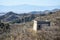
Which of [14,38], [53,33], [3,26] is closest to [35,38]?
[53,33]

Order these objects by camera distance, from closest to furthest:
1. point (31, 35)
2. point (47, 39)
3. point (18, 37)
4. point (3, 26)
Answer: point (47, 39), point (31, 35), point (18, 37), point (3, 26)

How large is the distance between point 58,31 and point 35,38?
5.36ft

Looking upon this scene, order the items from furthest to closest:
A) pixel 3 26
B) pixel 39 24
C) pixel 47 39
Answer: pixel 3 26
pixel 39 24
pixel 47 39

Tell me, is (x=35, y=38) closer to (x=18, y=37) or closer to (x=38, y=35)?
(x=38, y=35)

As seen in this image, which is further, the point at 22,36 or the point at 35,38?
the point at 22,36

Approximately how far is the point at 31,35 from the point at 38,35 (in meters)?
0.50

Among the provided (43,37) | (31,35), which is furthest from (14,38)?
(43,37)

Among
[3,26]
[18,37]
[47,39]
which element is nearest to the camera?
[47,39]

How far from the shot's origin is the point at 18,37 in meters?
13.7

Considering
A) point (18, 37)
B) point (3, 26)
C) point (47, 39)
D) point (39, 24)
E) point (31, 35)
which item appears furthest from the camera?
point (3, 26)

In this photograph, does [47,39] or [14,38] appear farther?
[14,38]

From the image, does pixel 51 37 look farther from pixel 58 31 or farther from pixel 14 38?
pixel 14 38

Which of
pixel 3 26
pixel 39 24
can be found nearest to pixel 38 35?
pixel 39 24

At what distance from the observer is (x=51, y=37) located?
464 inches
